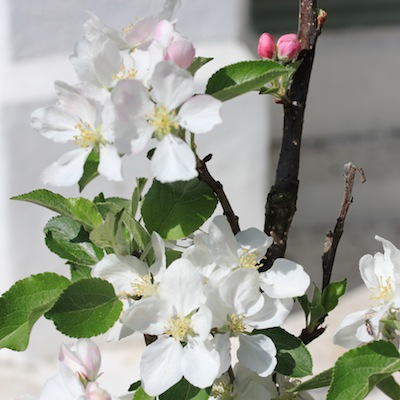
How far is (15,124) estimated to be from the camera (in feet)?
7.56

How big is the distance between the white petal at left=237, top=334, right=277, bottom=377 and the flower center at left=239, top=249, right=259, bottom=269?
49 mm

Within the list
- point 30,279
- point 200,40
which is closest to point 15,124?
point 200,40

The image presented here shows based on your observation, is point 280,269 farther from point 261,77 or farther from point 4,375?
point 4,375

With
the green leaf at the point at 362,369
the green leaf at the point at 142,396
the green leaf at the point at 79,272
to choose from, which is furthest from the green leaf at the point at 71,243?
the green leaf at the point at 362,369

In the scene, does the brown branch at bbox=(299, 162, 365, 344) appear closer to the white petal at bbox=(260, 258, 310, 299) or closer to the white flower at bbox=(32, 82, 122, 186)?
the white petal at bbox=(260, 258, 310, 299)

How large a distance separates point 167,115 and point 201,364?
16 cm

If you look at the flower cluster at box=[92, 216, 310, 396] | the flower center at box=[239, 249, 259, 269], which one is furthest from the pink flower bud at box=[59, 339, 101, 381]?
the flower center at box=[239, 249, 259, 269]

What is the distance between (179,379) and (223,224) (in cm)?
11

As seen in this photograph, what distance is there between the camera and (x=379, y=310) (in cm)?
69

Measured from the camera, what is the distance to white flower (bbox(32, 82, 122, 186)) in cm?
62

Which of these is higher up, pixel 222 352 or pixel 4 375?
pixel 222 352

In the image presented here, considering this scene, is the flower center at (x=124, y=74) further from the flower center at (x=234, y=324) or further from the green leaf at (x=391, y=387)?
the green leaf at (x=391, y=387)

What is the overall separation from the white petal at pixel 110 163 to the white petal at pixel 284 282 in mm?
140

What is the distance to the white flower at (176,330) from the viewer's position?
617 millimetres
